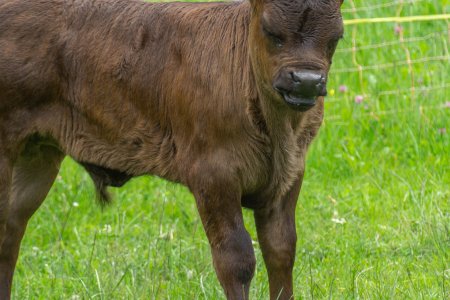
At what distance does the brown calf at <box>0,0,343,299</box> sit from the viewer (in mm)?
5977

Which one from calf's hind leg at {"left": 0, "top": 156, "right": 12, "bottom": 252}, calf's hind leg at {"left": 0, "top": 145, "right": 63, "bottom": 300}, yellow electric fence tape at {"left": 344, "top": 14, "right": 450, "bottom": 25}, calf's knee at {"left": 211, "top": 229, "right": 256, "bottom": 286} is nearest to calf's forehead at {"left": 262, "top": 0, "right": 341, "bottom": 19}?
calf's knee at {"left": 211, "top": 229, "right": 256, "bottom": 286}

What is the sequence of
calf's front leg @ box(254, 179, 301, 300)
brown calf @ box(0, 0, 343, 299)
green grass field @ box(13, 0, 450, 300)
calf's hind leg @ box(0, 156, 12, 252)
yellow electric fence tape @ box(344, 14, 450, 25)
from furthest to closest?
yellow electric fence tape @ box(344, 14, 450, 25)
green grass field @ box(13, 0, 450, 300)
calf's hind leg @ box(0, 156, 12, 252)
calf's front leg @ box(254, 179, 301, 300)
brown calf @ box(0, 0, 343, 299)

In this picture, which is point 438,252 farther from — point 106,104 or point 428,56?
point 428,56

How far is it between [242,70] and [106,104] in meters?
0.86

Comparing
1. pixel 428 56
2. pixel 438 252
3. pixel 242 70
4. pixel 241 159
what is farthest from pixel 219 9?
pixel 428 56

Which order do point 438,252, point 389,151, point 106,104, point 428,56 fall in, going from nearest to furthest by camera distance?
point 106,104 → point 438,252 → point 389,151 → point 428,56

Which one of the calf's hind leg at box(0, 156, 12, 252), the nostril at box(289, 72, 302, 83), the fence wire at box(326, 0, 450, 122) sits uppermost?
the nostril at box(289, 72, 302, 83)

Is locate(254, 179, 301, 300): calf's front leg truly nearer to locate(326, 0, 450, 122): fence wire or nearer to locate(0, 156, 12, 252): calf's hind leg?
locate(0, 156, 12, 252): calf's hind leg

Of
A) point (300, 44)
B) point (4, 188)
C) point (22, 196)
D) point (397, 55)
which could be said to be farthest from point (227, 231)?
point (397, 55)

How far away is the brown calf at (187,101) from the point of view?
5977 mm

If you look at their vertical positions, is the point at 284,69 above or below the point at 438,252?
above

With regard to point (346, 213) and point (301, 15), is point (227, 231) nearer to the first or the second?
point (301, 15)

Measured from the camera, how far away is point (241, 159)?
6.23 meters

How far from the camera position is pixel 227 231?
6.27 metres
